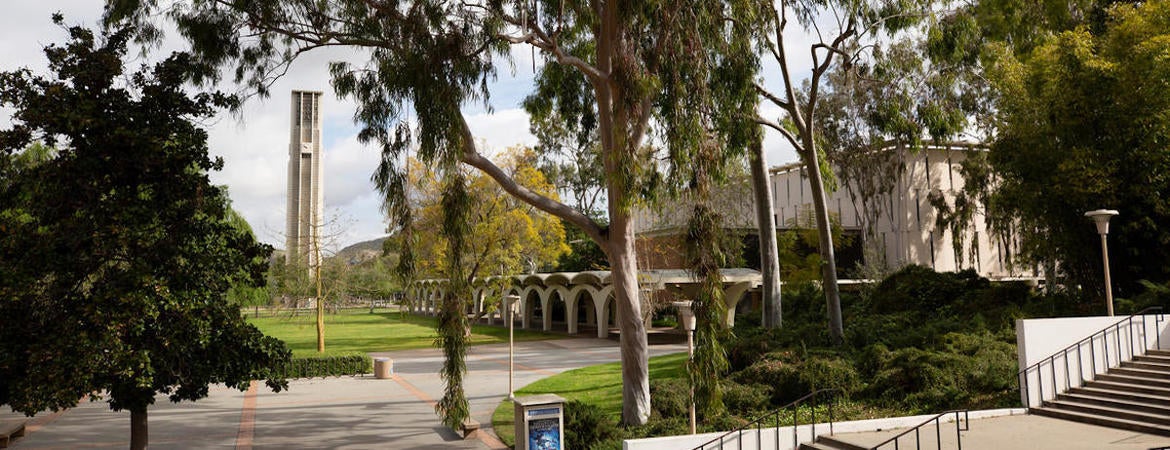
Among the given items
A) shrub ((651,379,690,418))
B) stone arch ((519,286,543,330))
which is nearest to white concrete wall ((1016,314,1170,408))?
shrub ((651,379,690,418))

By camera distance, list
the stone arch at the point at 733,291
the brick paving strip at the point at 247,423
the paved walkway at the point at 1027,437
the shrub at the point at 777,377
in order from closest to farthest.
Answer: the paved walkway at the point at 1027,437
the brick paving strip at the point at 247,423
the shrub at the point at 777,377
the stone arch at the point at 733,291

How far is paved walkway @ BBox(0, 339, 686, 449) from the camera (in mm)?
13867

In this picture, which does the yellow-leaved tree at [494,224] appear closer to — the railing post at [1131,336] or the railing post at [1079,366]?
the railing post at [1079,366]

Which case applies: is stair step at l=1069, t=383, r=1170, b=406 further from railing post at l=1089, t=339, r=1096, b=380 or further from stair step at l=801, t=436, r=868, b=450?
stair step at l=801, t=436, r=868, b=450

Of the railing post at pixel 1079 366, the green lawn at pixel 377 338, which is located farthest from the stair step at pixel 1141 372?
the green lawn at pixel 377 338

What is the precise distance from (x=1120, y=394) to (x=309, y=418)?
16.1 m

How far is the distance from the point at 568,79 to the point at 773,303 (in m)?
10.3

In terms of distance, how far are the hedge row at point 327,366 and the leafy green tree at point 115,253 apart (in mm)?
13627

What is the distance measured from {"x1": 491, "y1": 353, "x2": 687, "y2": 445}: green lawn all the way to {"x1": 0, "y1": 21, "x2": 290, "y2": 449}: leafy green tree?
233 inches

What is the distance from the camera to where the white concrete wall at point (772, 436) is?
34.9ft

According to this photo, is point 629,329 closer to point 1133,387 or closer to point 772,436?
point 772,436

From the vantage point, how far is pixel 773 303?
23141 millimetres

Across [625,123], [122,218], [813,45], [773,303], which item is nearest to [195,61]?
[122,218]

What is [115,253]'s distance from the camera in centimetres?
930
